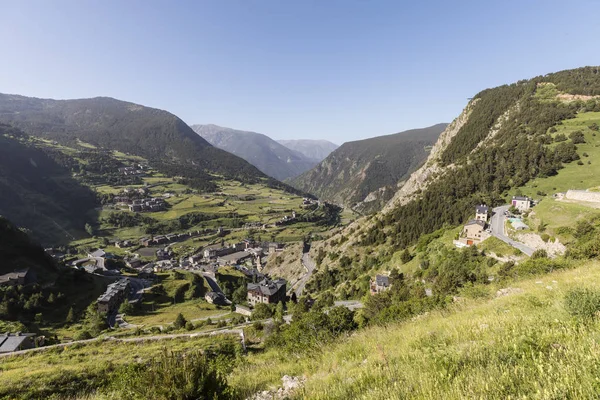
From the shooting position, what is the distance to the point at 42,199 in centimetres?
15962

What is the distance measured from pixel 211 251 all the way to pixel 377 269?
3071 inches

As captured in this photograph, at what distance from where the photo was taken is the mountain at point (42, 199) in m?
139

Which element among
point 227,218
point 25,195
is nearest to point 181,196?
point 227,218

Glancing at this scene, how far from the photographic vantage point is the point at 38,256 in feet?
220

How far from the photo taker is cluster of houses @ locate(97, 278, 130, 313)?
56.9 metres

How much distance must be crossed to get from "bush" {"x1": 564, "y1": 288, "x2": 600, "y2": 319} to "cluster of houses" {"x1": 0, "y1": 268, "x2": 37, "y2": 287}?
265ft

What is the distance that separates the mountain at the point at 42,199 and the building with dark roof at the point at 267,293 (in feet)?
379

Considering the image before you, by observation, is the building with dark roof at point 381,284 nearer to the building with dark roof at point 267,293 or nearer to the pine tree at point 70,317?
the building with dark roof at point 267,293

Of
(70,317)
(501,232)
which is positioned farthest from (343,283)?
(70,317)

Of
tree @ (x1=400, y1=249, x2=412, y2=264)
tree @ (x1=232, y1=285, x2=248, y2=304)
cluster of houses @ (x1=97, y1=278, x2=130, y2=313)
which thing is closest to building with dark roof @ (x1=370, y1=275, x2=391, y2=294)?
tree @ (x1=400, y1=249, x2=412, y2=264)

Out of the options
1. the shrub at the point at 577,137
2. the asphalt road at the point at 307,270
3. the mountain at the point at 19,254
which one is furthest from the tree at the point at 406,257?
the mountain at the point at 19,254

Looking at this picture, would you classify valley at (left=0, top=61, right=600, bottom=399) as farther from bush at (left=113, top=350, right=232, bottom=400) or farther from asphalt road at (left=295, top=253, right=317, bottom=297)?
asphalt road at (left=295, top=253, right=317, bottom=297)

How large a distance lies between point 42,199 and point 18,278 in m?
139

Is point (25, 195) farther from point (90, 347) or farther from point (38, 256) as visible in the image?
point (90, 347)
